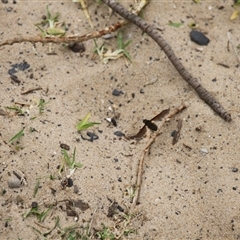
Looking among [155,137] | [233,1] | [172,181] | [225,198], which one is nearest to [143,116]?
[155,137]

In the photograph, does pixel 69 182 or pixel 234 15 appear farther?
pixel 234 15

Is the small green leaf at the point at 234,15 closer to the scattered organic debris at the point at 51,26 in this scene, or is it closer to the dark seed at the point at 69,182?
the scattered organic debris at the point at 51,26

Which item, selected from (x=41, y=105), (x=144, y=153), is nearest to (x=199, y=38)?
(x=144, y=153)

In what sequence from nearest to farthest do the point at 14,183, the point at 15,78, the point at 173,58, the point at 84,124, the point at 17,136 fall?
the point at 14,183, the point at 17,136, the point at 84,124, the point at 15,78, the point at 173,58

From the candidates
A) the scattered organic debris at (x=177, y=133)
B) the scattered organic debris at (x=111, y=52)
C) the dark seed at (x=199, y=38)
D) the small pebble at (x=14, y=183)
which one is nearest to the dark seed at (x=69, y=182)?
the small pebble at (x=14, y=183)

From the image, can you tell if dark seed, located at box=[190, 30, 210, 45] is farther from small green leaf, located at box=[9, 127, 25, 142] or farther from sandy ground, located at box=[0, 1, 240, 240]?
small green leaf, located at box=[9, 127, 25, 142]

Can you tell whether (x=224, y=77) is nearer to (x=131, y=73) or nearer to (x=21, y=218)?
(x=131, y=73)

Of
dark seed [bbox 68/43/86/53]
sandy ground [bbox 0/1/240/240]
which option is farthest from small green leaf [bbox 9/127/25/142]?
dark seed [bbox 68/43/86/53]

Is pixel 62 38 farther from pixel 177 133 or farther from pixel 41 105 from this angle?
pixel 177 133

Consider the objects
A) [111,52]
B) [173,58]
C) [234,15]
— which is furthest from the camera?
[234,15]
